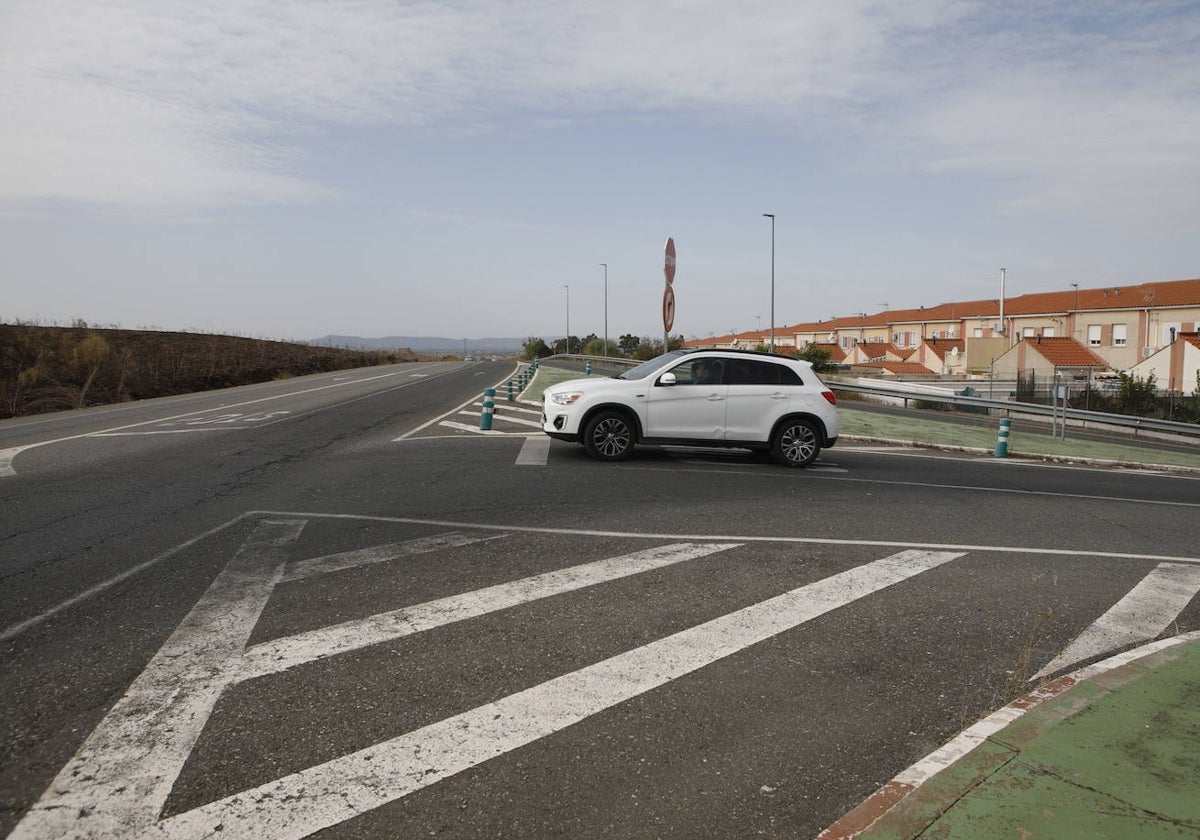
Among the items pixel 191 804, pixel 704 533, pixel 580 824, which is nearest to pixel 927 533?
pixel 704 533

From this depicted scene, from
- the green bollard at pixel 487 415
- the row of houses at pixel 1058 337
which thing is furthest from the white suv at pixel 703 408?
the row of houses at pixel 1058 337

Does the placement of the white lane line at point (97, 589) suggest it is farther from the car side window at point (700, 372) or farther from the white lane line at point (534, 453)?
the car side window at point (700, 372)

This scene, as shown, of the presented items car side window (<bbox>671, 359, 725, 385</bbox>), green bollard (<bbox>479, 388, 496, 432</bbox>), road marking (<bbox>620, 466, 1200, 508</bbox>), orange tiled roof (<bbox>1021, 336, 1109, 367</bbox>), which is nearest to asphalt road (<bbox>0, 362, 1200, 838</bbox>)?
road marking (<bbox>620, 466, 1200, 508</bbox>)

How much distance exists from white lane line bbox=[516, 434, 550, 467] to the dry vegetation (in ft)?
52.7

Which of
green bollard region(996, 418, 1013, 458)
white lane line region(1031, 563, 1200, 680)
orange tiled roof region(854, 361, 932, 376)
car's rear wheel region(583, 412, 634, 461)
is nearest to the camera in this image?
white lane line region(1031, 563, 1200, 680)

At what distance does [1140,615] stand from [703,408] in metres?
6.88

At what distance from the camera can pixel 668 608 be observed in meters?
5.46

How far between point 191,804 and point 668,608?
3.13m

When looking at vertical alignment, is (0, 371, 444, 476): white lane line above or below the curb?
above

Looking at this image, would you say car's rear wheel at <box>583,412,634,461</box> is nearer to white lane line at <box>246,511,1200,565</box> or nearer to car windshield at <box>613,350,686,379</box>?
car windshield at <box>613,350,686,379</box>

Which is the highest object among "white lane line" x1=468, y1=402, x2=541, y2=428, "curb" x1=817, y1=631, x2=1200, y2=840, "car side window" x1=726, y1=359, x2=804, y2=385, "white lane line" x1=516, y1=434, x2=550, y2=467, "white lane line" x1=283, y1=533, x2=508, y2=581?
"car side window" x1=726, y1=359, x2=804, y2=385

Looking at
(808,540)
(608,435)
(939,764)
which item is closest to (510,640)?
(939,764)

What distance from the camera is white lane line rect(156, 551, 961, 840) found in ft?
9.87

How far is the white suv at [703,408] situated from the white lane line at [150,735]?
22.5 ft
